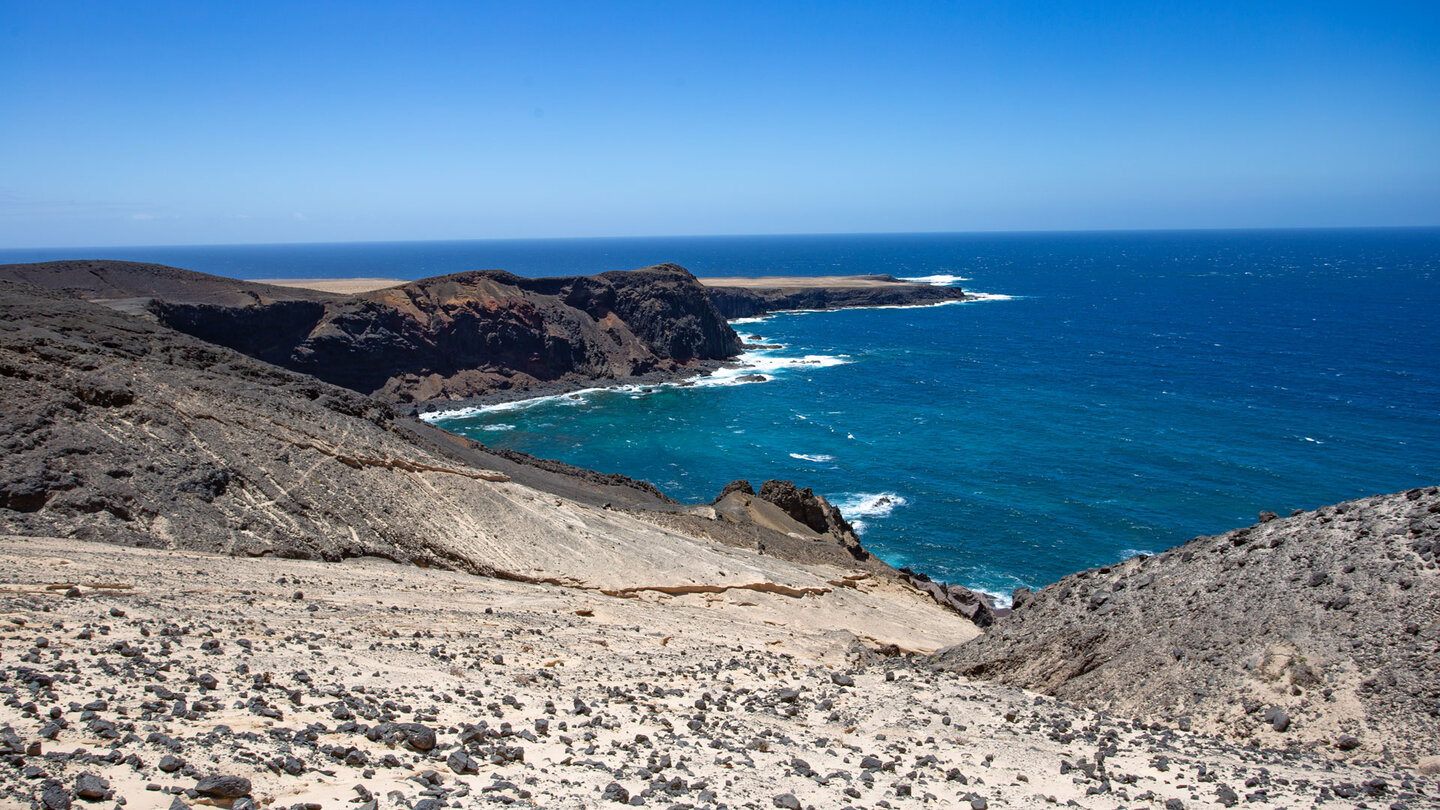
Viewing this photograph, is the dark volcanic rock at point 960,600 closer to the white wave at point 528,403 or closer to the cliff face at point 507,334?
the white wave at point 528,403

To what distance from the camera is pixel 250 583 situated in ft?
51.1

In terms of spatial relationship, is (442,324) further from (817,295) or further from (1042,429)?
(817,295)

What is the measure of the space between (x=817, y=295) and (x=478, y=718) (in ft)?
460

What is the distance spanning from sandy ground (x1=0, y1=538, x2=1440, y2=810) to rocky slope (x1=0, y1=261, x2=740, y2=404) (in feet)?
185

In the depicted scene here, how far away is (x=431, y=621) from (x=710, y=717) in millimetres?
5825

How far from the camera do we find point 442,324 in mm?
78812

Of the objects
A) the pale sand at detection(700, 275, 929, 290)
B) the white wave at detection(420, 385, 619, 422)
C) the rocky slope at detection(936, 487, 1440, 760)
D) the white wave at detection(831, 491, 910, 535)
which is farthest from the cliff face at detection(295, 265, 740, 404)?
the rocky slope at detection(936, 487, 1440, 760)

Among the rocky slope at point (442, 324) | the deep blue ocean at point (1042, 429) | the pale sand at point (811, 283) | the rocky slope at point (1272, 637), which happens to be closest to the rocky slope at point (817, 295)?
the pale sand at point (811, 283)

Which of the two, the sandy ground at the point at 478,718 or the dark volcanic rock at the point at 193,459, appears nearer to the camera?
the sandy ground at the point at 478,718

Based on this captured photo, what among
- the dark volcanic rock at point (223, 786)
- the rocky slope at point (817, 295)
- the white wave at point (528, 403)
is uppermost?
the rocky slope at point (817, 295)

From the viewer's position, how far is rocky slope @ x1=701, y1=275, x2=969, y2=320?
137 m

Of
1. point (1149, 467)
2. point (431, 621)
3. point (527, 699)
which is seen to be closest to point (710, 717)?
point (527, 699)

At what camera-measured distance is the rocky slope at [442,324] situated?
69.6 m

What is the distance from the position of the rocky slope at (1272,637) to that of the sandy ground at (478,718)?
0.94m
